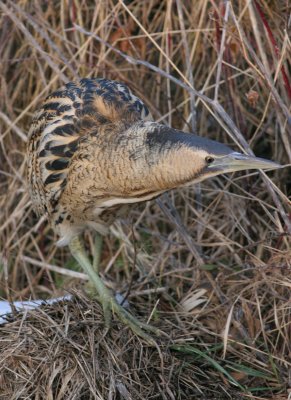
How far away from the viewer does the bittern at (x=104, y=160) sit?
2.23 meters

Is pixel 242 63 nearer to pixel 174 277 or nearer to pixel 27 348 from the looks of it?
pixel 174 277

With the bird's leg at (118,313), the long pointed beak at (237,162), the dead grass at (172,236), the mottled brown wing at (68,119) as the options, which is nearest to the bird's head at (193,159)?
the long pointed beak at (237,162)

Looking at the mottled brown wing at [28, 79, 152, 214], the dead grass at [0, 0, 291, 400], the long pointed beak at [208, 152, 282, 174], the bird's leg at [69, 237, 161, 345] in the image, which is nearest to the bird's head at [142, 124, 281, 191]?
the long pointed beak at [208, 152, 282, 174]

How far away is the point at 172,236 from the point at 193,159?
1.29 m

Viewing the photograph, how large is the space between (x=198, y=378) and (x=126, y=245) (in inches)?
36.7

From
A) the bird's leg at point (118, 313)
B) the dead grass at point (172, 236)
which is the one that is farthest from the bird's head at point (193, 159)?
the bird's leg at point (118, 313)

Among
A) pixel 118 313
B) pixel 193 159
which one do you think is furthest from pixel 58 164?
pixel 193 159

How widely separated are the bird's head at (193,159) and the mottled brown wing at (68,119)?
360 millimetres

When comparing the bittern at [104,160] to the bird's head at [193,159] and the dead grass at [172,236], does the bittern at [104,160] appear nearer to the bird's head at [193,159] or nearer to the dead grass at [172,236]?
the bird's head at [193,159]

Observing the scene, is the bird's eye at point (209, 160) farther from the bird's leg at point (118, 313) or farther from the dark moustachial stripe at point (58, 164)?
the bird's leg at point (118, 313)

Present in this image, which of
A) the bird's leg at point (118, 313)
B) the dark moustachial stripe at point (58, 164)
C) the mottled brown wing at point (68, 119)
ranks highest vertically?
the mottled brown wing at point (68, 119)

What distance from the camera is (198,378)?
268 centimetres

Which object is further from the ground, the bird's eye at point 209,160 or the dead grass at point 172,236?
the bird's eye at point 209,160

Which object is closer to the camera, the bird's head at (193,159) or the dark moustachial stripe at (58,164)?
the bird's head at (193,159)
